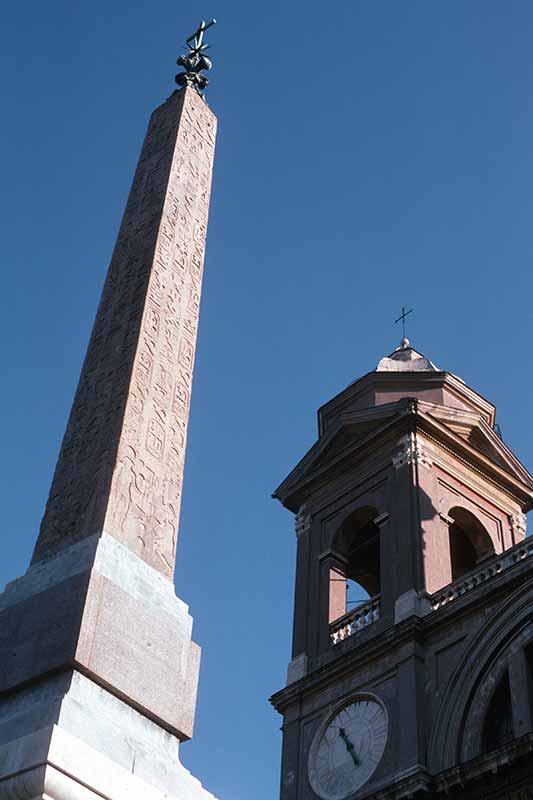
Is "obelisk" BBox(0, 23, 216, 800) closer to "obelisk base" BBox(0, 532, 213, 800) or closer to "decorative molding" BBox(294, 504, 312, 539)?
"obelisk base" BBox(0, 532, 213, 800)

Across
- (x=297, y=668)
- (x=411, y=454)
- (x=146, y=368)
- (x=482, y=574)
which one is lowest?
(x=146, y=368)

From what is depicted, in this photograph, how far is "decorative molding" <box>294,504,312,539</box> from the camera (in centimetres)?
2623

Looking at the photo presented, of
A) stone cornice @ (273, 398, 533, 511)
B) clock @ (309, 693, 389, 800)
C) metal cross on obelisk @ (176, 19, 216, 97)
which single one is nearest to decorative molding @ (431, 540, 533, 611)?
clock @ (309, 693, 389, 800)

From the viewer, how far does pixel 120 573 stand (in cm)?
632

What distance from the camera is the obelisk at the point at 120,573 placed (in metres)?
5.52

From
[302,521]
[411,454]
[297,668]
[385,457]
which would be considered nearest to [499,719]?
[297,668]

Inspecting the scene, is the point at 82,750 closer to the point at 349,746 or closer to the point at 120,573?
Result: the point at 120,573

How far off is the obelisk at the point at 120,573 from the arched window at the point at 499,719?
12747 mm

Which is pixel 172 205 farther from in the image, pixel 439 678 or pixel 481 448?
pixel 481 448

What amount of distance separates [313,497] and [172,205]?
18207 mm

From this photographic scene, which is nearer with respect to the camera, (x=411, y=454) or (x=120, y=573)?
(x=120, y=573)

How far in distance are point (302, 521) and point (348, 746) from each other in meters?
6.24

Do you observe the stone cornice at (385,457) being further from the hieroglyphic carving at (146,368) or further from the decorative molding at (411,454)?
the hieroglyphic carving at (146,368)

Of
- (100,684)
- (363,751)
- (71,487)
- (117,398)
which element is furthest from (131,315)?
(363,751)
